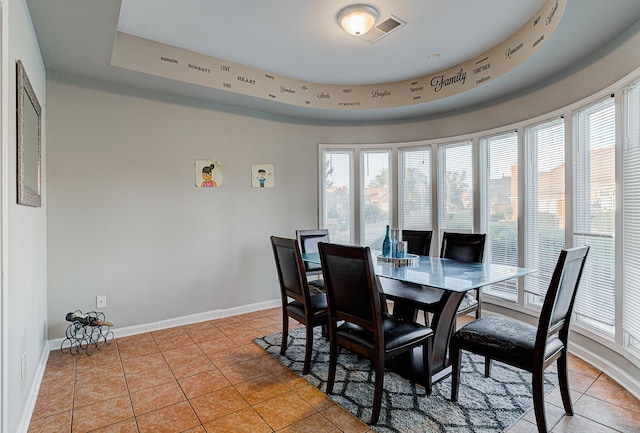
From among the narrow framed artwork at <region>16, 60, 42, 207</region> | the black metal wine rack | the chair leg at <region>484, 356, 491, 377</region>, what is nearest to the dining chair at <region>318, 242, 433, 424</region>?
the chair leg at <region>484, 356, 491, 377</region>

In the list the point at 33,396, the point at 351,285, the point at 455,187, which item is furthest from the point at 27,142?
the point at 455,187


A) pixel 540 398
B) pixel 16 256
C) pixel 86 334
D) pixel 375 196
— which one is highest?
pixel 375 196

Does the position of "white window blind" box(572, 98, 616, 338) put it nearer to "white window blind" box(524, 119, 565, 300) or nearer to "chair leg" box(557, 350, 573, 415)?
"white window blind" box(524, 119, 565, 300)

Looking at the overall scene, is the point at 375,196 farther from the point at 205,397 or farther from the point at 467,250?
the point at 205,397

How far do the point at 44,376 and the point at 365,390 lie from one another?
242cm

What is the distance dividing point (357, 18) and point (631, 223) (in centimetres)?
246

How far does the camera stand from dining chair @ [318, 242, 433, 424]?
2088mm

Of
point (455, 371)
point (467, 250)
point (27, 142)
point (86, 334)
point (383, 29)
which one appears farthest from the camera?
point (467, 250)

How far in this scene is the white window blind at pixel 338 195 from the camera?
4.99 meters

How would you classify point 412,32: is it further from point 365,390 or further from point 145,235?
point 145,235

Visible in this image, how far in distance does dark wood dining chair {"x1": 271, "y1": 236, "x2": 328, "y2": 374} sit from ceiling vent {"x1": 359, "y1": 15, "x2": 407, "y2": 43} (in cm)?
189

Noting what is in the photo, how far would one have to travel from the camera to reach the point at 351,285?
7.25ft

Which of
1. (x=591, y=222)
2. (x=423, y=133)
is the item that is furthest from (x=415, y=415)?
(x=423, y=133)

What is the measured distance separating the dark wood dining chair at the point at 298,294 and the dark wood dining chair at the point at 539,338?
1.01 m
